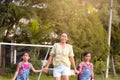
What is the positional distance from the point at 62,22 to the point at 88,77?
10.6m

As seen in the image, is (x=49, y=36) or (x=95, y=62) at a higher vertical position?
(x=49, y=36)

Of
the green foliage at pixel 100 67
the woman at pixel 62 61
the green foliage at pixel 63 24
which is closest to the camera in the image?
the woman at pixel 62 61

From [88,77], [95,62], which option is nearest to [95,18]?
[95,62]

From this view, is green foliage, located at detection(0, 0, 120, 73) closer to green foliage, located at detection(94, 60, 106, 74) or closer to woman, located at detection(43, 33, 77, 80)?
green foliage, located at detection(94, 60, 106, 74)

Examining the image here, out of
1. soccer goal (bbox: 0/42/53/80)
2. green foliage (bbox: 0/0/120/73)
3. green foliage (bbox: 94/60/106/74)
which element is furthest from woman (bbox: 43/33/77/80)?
green foliage (bbox: 94/60/106/74)

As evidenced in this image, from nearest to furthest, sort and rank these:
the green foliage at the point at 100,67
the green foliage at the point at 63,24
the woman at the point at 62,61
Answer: the woman at the point at 62,61 → the green foliage at the point at 63,24 → the green foliage at the point at 100,67

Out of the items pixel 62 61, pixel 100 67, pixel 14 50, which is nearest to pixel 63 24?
pixel 100 67

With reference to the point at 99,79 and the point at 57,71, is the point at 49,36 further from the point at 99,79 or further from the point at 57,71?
the point at 57,71

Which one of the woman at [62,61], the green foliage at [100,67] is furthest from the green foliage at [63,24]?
the woman at [62,61]

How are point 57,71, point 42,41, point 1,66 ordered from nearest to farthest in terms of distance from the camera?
point 57,71 → point 1,66 → point 42,41

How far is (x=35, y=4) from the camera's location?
19703 millimetres

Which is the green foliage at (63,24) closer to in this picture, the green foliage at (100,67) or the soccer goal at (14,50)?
the green foliage at (100,67)

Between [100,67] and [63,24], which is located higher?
[63,24]

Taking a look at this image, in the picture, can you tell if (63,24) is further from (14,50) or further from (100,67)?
(14,50)
